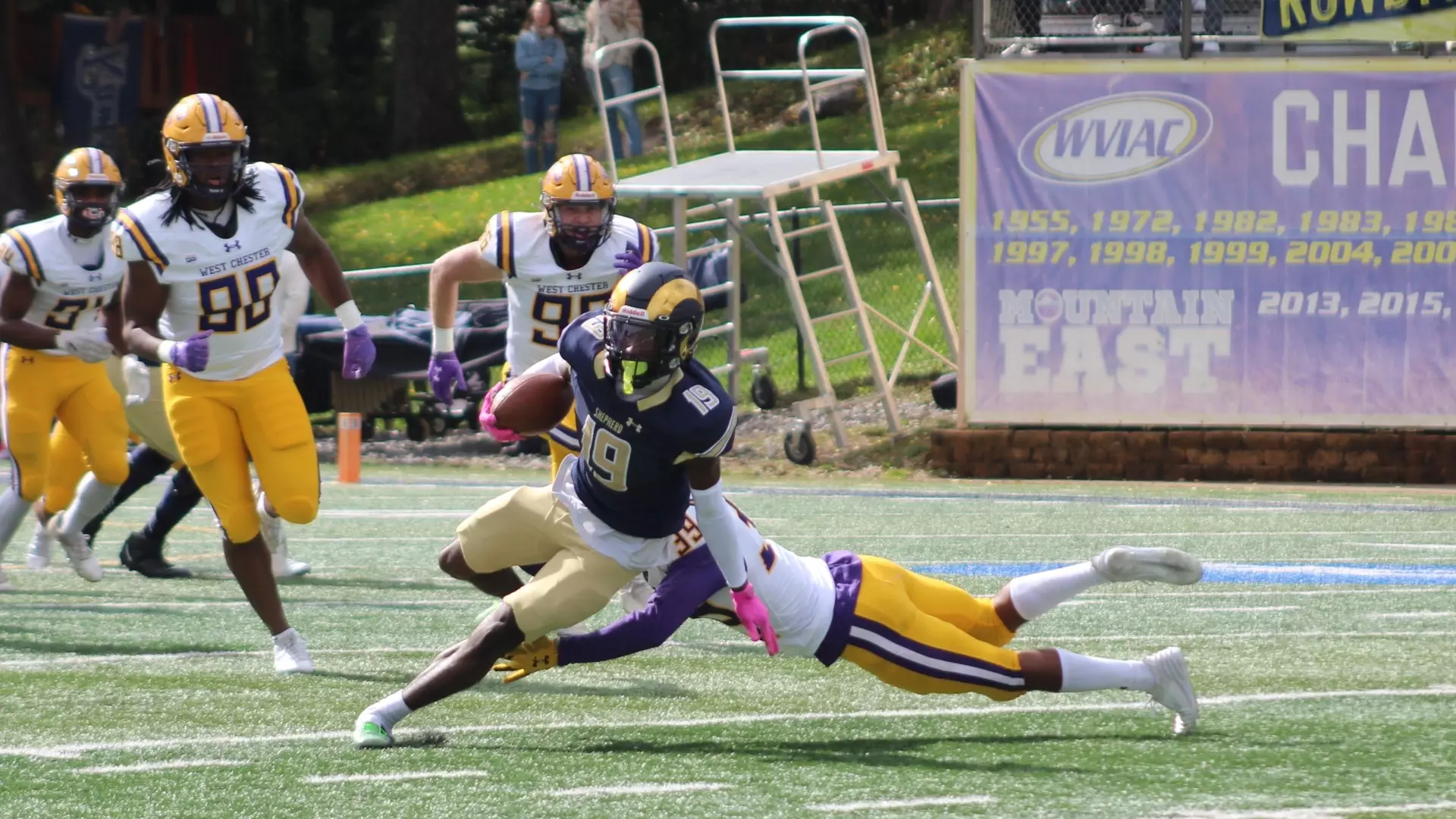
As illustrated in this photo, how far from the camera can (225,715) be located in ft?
18.9

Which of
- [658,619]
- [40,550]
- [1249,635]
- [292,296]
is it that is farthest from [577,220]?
[40,550]

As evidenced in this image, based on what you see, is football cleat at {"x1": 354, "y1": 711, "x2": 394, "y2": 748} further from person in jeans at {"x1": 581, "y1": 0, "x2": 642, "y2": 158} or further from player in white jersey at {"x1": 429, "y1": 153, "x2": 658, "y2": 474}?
person in jeans at {"x1": 581, "y1": 0, "x2": 642, "y2": 158}

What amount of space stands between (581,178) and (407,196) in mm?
19755

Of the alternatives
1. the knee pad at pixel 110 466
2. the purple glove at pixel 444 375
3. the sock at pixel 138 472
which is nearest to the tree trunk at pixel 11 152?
the sock at pixel 138 472

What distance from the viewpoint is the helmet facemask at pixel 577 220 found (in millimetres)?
7035

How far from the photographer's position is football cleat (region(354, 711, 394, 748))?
17.3ft

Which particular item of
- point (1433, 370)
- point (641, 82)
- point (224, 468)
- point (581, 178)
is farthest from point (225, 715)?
point (641, 82)

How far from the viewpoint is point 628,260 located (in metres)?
7.08

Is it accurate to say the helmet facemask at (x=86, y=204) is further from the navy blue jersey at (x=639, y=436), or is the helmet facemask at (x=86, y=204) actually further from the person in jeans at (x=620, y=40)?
the person in jeans at (x=620, y=40)

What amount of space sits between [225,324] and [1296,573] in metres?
4.77

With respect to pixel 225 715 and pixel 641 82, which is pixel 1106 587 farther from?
pixel 641 82

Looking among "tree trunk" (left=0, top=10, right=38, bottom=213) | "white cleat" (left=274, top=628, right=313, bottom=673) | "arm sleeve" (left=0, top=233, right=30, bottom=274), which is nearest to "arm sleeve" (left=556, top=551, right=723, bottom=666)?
"white cleat" (left=274, top=628, right=313, bottom=673)

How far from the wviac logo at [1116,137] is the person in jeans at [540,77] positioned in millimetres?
9309

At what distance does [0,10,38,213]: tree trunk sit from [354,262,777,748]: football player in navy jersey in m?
21.5
